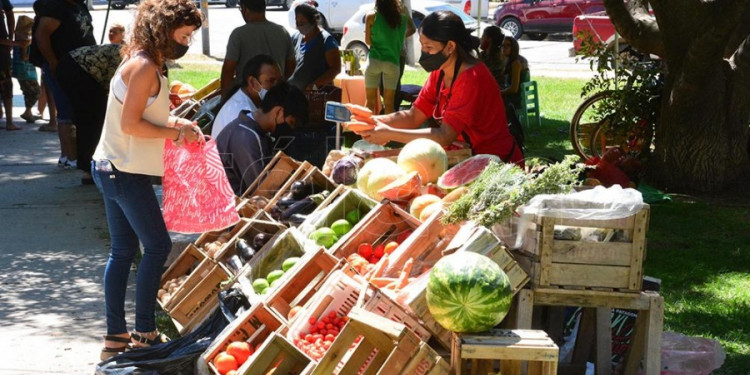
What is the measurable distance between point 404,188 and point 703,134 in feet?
14.0

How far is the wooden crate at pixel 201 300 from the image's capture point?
5423mm

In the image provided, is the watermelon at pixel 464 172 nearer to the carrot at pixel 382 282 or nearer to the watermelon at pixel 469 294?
the carrot at pixel 382 282

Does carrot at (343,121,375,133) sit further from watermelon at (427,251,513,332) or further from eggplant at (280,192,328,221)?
watermelon at (427,251,513,332)

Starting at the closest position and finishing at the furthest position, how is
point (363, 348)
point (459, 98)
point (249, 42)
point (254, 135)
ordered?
point (363, 348), point (459, 98), point (254, 135), point (249, 42)

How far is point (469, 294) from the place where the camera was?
3713 mm

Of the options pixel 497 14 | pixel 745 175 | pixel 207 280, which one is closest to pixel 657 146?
pixel 745 175

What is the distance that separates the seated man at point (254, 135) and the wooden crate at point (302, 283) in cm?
169

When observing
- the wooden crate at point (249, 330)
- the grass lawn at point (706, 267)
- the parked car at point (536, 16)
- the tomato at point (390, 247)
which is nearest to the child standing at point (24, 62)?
the grass lawn at point (706, 267)

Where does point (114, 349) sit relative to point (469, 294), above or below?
below

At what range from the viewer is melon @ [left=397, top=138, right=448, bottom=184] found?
537cm

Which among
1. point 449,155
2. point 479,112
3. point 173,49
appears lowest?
point 449,155

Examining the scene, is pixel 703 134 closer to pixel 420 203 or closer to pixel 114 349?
pixel 420 203

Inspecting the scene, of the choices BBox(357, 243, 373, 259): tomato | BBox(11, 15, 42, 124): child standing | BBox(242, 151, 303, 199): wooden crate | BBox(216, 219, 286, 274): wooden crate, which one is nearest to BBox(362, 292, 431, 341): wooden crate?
BBox(357, 243, 373, 259): tomato

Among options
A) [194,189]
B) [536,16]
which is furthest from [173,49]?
[536,16]
